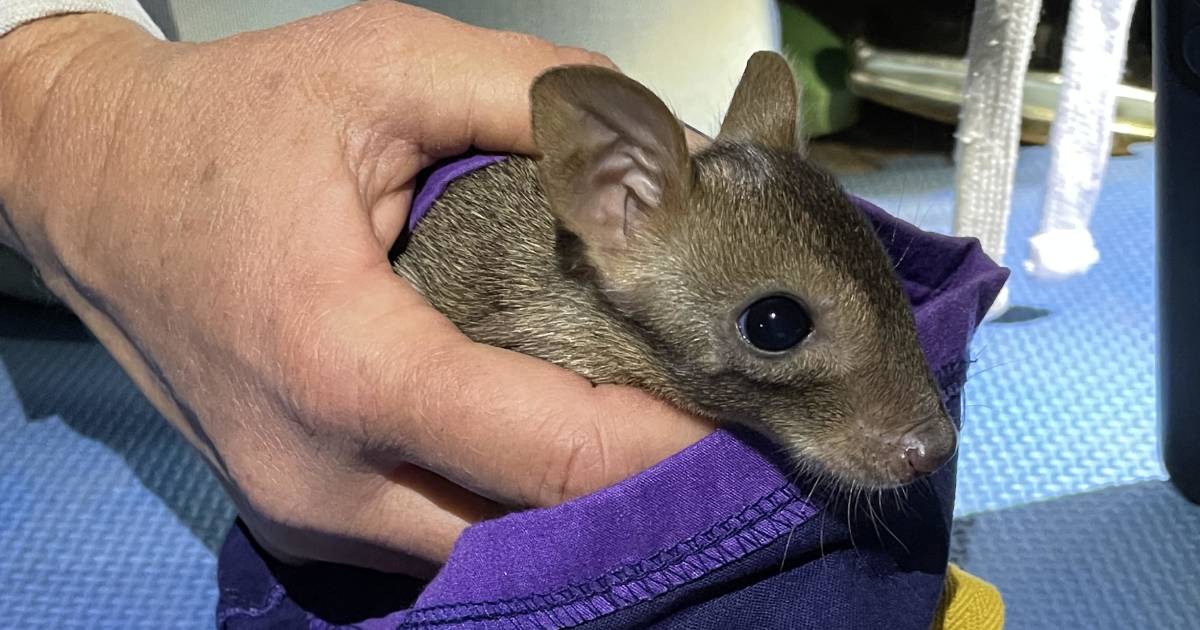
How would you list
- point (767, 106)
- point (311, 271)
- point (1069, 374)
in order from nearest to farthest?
1. point (311, 271)
2. point (767, 106)
3. point (1069, 374)

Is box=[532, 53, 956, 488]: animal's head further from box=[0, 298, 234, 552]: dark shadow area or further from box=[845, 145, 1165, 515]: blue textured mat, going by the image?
box=[0, 298, 234, 552]: dark shadow area

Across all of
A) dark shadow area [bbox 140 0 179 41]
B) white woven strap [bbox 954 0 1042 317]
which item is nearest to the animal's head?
white woven strap [bbox 954 0 1042 317]

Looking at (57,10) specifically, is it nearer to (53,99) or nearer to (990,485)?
(53,99)

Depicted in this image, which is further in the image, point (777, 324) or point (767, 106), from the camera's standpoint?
point (767, 106)

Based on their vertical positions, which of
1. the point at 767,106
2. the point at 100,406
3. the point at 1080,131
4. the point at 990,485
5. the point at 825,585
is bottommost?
the point at 100,406

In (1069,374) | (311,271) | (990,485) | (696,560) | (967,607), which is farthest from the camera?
(1069,374)

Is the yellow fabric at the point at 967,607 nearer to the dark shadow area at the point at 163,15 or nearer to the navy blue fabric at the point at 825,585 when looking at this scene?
the navy blue fabric at the point at 825,585

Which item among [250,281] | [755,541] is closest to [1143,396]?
[755,541]

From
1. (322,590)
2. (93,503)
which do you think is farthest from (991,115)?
(93,503)

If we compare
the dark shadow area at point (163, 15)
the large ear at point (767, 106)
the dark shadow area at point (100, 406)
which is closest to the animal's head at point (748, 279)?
the large ear at point (767, 106)
